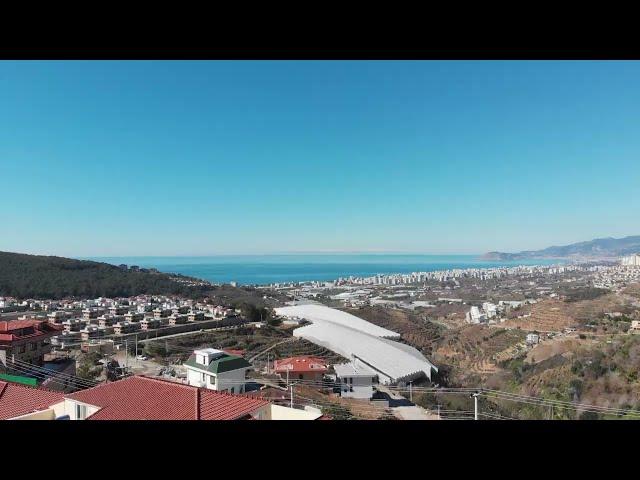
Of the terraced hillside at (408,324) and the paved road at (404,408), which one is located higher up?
the terraced hillside at (408,324)

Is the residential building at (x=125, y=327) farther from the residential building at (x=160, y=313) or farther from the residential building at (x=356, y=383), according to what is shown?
the residential building at (x=356, y=383)

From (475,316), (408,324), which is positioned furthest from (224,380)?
(475,316)

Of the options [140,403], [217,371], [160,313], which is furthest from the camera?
[160,313]

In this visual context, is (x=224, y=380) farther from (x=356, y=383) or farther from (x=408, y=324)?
(x=408, y=324)

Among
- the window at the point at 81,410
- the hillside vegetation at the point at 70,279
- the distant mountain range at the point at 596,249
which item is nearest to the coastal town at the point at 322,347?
the window at the point at 81,410

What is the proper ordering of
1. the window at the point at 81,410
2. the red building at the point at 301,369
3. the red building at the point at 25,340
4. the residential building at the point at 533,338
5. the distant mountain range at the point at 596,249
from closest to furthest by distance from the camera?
the window at the point at 81,410 → the red building at the point at 25,340 → the red building at the point at 301,369 → the residential building at the point at 533,338 → the distant mountain range at the point at 596,249

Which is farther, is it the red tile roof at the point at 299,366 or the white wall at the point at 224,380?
the red tile roof at the point at 299,366
